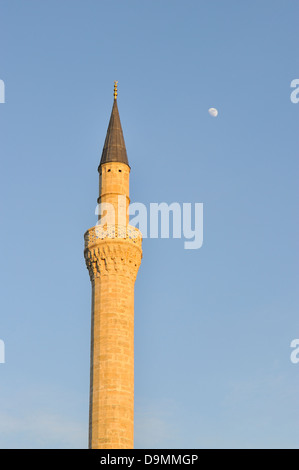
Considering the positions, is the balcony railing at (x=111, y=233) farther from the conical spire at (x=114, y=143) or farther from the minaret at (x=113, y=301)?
the conical spire at (x=114, y=143)

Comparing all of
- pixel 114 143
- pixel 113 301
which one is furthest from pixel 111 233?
pixel 114 143

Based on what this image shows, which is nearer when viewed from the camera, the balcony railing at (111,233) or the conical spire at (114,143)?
the balcony railing at (111,233)

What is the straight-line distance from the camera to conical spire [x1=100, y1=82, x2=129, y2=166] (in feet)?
112

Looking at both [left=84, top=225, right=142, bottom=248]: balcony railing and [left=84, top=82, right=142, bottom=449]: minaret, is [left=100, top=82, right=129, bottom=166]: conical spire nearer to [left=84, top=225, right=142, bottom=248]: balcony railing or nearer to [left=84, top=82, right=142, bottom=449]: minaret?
[left=84, top=82, right=142, bottom=449]: minaret

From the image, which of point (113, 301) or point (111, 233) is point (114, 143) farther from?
point (113, 301)

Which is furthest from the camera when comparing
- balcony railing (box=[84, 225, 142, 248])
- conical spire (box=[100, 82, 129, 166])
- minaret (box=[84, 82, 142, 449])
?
conical spire (box=[100, 82, 129, 166])

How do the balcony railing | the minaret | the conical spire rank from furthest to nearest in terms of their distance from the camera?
the conical spire
the balcony railing
the minaret

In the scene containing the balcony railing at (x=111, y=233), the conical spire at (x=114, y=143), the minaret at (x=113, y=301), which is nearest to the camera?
the minaret at (x=113, y=301)

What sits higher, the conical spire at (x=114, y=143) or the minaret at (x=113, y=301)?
the conical spire at (x=114, y=143)

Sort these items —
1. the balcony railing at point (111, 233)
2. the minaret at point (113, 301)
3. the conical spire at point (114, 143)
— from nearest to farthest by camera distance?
the minaret at point (113, 301)
the balcony railing at point (111, 233)
the conical spire at point (114, 143)

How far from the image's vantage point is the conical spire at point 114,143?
112 ft

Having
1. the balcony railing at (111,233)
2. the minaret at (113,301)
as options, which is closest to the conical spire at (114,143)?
the minaret at (113,301)

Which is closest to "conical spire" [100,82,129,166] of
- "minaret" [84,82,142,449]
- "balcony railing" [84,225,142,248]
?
"minaret" [84,82,142,449]
